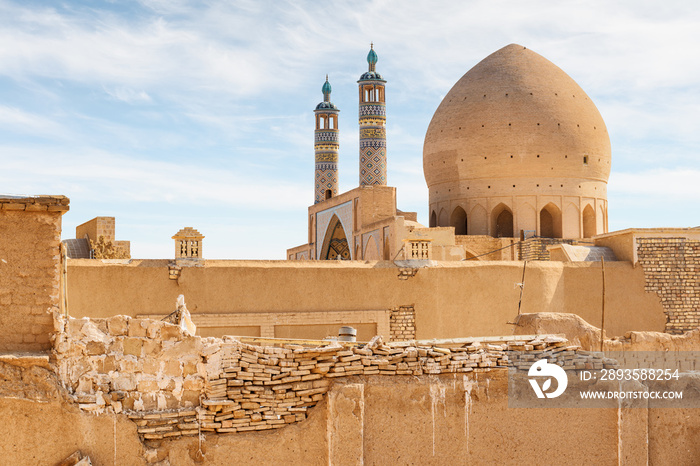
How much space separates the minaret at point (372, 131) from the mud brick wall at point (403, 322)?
58.7 ft

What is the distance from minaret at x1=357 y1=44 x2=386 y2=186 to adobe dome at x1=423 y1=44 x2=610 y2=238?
10.7 ft

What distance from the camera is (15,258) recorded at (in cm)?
683

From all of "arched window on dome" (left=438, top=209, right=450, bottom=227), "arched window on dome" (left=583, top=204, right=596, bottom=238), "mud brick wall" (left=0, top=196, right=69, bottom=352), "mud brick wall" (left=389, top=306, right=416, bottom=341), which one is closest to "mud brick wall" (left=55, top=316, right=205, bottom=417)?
"mud brick wall" (left=0, top=196, right=69, bottom=352)

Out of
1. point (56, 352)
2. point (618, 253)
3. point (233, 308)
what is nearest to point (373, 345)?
point (56, 352)

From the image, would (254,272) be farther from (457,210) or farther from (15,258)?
(457,210)

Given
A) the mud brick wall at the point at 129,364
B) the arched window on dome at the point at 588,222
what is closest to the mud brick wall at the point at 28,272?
the mud brick wall at the point at 129,364

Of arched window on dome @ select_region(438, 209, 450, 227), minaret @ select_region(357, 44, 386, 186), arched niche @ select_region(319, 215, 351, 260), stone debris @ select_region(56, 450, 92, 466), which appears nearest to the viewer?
stone debris @ select_region(56, 450, 92, 466)

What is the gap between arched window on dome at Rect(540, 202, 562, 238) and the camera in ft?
96.7

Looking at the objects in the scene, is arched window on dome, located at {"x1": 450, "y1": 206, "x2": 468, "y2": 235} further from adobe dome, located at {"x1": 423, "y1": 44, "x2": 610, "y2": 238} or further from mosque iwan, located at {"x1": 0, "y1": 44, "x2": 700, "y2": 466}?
mosque iwan, located at {"x1": 0, "y1": 44, "x2": 700, "y2": 466}

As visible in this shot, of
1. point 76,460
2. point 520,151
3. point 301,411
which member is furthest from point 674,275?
point 76,460

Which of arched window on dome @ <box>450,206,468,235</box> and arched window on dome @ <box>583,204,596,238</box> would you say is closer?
arched window on dome @ <box>583,204,596,238</box>

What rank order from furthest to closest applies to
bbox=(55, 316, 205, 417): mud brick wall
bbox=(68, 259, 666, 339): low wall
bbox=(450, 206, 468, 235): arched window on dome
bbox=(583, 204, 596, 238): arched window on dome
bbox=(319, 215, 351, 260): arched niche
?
bbox=(450, 206, 468, 235): arched window on dome → bbox=(583, 204, 596, 238): arched window on dome → bbox=(319, 215, 351, 260): arched niche → bbox=(68, 259, 666, 339): low wall → bbox=(55, 316, 205, 417): mud brick wall

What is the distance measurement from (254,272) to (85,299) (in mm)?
2833

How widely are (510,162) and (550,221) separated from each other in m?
2.95
